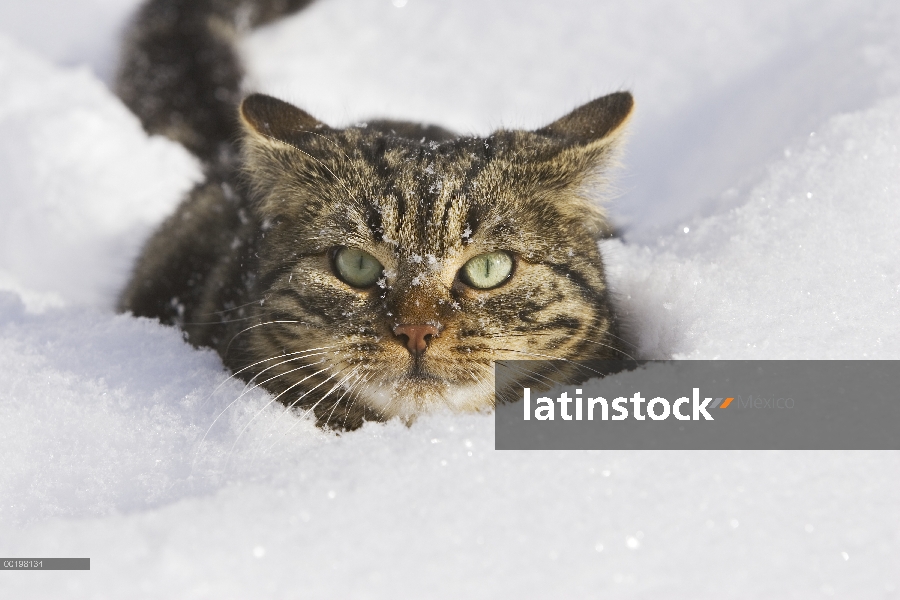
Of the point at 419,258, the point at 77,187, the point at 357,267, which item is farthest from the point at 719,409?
the point at 77,187

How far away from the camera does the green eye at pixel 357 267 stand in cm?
152

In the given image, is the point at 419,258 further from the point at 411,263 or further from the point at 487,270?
the point at 487,270

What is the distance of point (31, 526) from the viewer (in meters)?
1.21

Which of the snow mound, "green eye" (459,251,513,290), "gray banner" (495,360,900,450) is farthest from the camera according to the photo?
the snow mound

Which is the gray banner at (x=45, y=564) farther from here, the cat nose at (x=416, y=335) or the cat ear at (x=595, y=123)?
the cat ear at (x=595, y=123)

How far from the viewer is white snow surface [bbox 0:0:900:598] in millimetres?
1055

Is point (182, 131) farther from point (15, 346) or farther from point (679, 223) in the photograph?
point (679, 223)

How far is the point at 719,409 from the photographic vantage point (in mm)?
1306

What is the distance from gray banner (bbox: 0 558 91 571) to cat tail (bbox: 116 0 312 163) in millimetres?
2001

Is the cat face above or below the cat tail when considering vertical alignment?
below

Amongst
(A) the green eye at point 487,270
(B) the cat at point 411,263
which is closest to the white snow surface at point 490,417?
(B) the cat at point 411,263

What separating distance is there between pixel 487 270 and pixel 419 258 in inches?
6.0

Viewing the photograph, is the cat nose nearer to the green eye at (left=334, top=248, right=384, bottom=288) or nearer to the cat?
the cat

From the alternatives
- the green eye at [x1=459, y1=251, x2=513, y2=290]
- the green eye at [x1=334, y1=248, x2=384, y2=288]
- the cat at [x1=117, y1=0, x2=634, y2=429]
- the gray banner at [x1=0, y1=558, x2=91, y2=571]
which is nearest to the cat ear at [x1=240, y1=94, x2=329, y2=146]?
the cat at [x1=117, y1=0, x2=634, y2=429]
